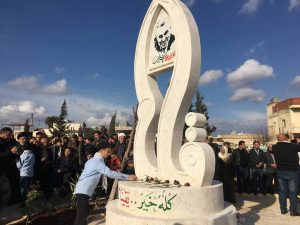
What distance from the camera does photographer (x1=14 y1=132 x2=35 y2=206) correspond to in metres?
7.58

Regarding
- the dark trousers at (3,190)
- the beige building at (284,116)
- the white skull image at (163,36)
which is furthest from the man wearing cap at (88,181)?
the beige building at (284,116)

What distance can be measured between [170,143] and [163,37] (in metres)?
2.36

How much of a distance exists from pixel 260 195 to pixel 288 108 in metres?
36.4

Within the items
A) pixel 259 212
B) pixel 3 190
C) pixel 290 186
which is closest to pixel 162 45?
pixel 290 186

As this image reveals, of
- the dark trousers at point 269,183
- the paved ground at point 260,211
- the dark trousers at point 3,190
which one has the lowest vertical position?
the paved ground at point 260,211

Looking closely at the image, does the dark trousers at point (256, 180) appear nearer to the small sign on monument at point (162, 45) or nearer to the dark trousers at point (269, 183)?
the dark trousers at point (269, 183)

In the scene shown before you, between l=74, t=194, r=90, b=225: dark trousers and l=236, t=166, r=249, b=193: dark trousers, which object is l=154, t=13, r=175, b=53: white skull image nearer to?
l=74, t=194, r=90, b=225: dark trousers

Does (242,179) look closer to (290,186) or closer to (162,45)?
(290,186)

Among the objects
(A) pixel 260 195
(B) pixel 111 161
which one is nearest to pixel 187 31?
(B) pixel 111 161

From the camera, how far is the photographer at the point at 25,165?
7582mm

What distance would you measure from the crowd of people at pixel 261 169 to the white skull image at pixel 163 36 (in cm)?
302

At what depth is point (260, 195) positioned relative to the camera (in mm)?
9500

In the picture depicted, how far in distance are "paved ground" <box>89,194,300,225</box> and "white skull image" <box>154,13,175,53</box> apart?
156 inches

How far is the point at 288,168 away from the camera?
6.87 metres
